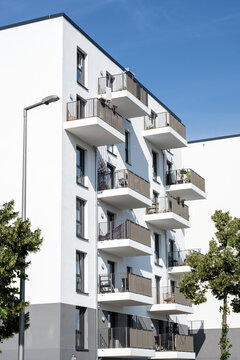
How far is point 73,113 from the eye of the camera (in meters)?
29.0

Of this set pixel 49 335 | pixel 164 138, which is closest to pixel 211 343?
pixel 164 138

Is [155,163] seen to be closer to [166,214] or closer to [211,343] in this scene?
[166,214]

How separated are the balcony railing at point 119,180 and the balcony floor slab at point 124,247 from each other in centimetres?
257

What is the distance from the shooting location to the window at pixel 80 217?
95.7ft

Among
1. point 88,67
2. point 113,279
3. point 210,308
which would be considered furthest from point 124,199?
point 210,308

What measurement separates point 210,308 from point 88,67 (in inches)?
816

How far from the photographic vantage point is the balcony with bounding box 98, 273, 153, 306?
2955 centimetres

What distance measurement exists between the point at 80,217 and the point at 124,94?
6488mm

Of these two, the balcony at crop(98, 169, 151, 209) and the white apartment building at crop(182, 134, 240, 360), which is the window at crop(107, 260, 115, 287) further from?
the white apartment building at crop(182, 134, 240, 360)

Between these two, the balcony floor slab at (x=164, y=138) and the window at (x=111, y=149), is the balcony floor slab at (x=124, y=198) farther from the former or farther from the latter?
the balcony floor slab at (x=164, y=138)

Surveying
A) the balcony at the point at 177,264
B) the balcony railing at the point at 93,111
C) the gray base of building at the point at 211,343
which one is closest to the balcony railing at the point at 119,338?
the balcony at the point at 177,264

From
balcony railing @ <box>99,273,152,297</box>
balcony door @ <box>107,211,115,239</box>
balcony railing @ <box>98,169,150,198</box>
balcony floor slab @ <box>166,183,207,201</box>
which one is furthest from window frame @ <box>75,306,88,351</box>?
balcony floor slab @ <box>166,183,207,201</box>

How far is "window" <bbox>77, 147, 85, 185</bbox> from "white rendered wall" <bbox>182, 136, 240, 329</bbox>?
18361 millimetres

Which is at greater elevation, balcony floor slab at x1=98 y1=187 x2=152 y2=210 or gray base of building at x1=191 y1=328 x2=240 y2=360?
balcony floor slab at x1=98 y1=187 x2=152 y2=210
